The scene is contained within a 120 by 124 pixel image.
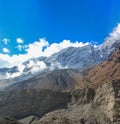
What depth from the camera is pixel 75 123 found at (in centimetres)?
6334

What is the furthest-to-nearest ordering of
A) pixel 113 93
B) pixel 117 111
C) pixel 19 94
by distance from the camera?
pixel 19 94
pixel 113 93
pixel 117 111

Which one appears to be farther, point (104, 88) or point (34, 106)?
point (34, 106)

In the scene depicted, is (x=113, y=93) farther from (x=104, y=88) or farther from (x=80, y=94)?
(x=80, y=94)

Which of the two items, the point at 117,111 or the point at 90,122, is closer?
the point at 117,111

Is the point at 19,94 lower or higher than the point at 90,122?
higher

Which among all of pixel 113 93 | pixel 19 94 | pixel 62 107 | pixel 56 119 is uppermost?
pixel 19 94

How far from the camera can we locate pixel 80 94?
109 metres

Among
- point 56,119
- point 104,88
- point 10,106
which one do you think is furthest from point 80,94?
point 56,119

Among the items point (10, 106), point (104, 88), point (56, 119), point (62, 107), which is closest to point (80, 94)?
point (62, 107)

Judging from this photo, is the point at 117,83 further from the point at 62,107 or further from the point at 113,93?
the point at 62,107

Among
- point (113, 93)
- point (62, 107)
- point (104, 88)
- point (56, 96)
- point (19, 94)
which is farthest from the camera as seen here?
point (19, 94)

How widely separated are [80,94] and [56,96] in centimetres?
728

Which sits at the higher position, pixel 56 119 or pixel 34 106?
pixel 34 106

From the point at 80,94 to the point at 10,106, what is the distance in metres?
20.1
